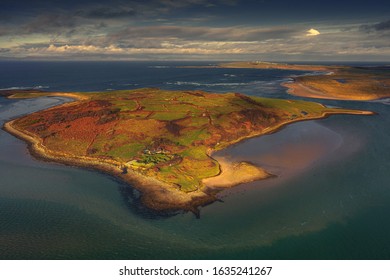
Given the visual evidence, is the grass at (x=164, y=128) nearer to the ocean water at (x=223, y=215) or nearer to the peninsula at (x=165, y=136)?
the peninsula at (x=165, y=136)

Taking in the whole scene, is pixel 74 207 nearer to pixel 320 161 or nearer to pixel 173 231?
pixel 173 231

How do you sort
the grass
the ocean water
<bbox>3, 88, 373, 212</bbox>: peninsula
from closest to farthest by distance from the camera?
the ocean water → <bbox>3, 88, 373, 212</bbox>: peninsula → the grass

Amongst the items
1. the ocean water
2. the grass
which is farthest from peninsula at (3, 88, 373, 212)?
the ocean water

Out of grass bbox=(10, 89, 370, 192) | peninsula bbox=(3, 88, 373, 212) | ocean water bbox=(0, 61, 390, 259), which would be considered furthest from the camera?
grass bbox=(10, 89, 370, 192)

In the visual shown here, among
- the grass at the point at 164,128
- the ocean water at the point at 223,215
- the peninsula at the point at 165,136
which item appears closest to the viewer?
the ocean water at the point at 223,215

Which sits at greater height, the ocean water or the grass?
the grass

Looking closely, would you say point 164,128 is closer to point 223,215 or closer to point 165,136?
point 165,136

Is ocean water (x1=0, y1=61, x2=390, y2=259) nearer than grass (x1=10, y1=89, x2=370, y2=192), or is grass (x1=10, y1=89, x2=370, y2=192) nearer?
ocean water (x1=0, y1=61, x2=390, y2=259)

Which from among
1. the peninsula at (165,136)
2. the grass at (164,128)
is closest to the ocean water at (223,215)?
the peninsula at (165,136)

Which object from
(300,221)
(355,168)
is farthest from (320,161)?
(300,221)

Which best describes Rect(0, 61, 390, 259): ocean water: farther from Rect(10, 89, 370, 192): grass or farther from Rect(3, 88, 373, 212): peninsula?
Rect(10, 89, 370, 192): grass
